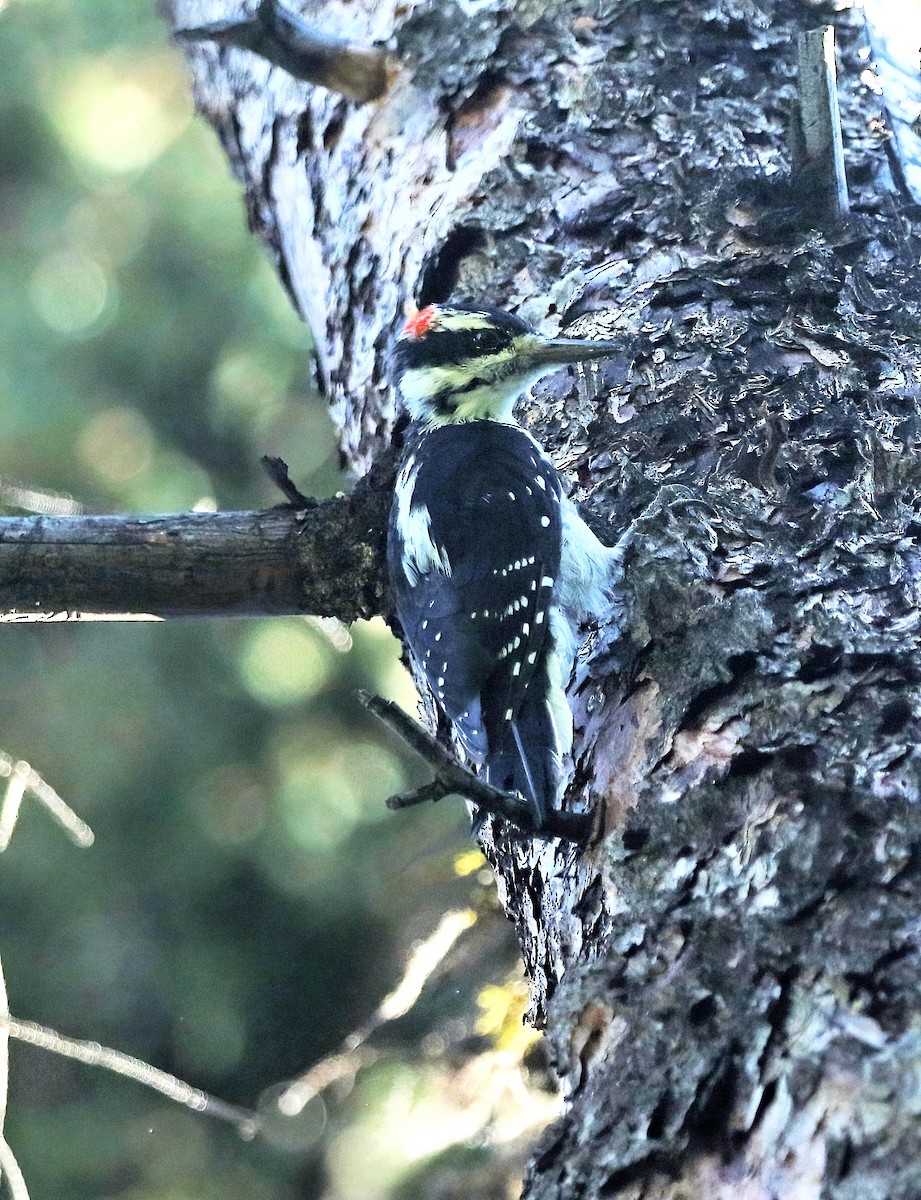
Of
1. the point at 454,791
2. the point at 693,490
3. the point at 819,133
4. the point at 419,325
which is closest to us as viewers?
the point at 454,791

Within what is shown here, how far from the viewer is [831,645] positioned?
1.35 m

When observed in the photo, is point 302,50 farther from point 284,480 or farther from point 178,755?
point 178,755

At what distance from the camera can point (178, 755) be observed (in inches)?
147

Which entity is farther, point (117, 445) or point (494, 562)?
point (117, 445)

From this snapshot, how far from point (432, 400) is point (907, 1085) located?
188 cm

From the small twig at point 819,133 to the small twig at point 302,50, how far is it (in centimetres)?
84

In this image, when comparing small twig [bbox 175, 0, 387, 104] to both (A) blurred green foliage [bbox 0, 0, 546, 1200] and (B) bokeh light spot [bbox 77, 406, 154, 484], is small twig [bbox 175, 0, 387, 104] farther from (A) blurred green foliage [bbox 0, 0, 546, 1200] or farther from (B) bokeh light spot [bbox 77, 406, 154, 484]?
(B) bokeh light spot [bbox 77, 406, 154, 484]

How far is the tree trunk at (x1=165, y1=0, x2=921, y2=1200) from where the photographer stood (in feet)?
3.37

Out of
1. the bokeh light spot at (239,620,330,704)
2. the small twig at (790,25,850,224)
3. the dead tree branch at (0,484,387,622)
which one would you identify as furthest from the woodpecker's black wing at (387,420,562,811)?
the bokeh light spot at (239,620,330,704)

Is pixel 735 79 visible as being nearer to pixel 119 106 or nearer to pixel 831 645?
pixel 831 645

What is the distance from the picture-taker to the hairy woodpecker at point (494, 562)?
1941 mm

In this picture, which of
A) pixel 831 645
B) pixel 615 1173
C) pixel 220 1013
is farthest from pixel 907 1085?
pixel 220 1013

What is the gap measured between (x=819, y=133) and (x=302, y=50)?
0.94m

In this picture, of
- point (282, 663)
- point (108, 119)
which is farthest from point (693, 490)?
point (108, 119)
